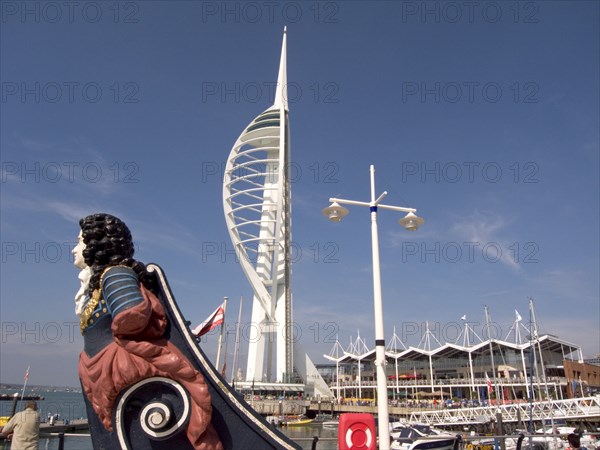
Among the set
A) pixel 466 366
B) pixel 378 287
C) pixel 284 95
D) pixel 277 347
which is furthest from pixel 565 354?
pixel 378 287

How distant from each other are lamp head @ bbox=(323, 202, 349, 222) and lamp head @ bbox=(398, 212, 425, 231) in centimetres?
108

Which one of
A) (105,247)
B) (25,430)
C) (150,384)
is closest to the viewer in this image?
(150,384)

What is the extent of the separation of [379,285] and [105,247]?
161 inches

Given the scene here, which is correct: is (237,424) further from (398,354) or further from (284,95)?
(398,354)

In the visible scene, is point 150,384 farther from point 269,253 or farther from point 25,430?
point 269,253

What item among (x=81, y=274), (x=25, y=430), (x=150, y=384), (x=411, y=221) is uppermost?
(x=411, y=221)

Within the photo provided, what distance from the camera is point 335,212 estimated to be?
9055mm

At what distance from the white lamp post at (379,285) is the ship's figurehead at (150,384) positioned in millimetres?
1608

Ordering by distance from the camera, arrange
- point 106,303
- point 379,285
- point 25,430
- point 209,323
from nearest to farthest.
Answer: point 106,303
point 25,430
point 379,285
point 209,323

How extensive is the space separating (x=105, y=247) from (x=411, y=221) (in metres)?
5.47

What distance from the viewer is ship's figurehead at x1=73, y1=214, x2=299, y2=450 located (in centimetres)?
521

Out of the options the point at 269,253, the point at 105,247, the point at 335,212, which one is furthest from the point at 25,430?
the point at 269,253

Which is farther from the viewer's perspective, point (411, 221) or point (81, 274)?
point (411, 221)

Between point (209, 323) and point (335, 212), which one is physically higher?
point (335, 212)
